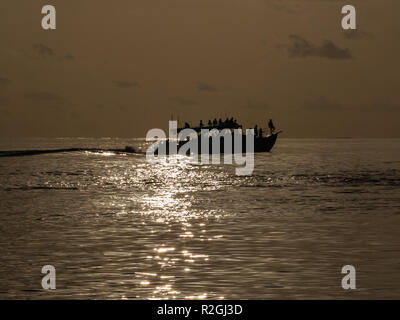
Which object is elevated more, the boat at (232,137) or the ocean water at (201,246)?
the boat at (232,137)

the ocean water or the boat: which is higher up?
the boat

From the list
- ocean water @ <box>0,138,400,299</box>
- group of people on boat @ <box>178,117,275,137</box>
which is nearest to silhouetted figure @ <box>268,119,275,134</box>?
group of people on boat @ <box>178,117,275,137</box>

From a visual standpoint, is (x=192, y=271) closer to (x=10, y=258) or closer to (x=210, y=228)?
(x=10, y=258)

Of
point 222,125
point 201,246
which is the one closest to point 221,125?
point 222,125

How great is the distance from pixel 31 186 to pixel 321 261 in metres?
50.2

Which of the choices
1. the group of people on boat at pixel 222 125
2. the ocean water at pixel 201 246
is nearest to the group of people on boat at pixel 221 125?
the group of people on boat at pixel 222 125

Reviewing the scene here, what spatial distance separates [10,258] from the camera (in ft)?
82.9

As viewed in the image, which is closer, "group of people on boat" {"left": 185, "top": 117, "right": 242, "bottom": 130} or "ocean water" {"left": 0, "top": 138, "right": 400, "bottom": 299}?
"ocean water" {"left": 0, "top": 138, "right": 400, "bottom": 299}

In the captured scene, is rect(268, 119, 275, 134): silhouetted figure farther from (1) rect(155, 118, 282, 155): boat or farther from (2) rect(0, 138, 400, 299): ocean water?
(2) rect(0, 138, 400, 299): ocean water

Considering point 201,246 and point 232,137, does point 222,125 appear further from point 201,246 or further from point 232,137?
point 201,246

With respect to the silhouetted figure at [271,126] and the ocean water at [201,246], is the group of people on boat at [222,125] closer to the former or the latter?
the silhouetted figure at [271,126]

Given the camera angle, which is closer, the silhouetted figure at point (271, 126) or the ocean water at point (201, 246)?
the ocean water at point (201, 246)
